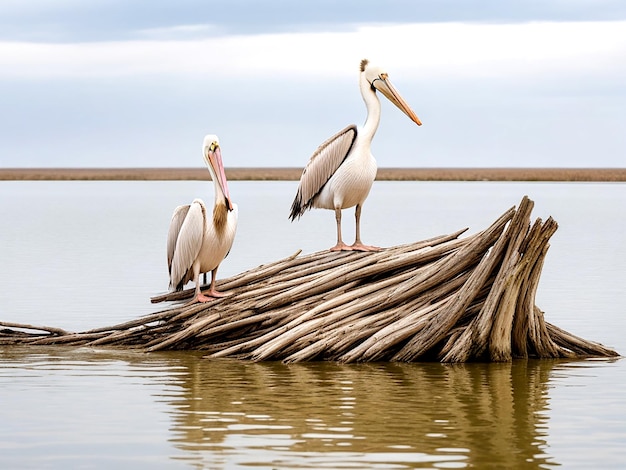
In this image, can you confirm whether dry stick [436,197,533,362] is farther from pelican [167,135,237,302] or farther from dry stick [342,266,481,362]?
pelican [167,135,237,302]

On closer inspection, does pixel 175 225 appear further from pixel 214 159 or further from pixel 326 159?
pixel 326 159

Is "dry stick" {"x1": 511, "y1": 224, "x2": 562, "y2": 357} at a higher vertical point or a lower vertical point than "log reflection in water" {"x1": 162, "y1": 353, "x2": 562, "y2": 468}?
higher

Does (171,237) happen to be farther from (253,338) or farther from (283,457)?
(283,457)

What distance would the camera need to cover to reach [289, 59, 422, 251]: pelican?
40.2 ft

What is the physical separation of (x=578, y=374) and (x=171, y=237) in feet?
13.1

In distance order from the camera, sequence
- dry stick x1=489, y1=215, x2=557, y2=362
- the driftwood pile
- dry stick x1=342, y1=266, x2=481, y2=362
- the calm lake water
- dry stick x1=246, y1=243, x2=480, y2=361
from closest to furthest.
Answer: the calm lake water
dry stick x1=489, y1=215, x2=557, y2=362
the driftwood pile
dry stick x1=342, y1=266, x2=481, y2=362
dry stick x1=246, y1=243, x2=480, y2=361

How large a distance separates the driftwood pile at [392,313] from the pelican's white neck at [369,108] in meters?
1.59

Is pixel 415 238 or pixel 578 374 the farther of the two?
pixel 415 238

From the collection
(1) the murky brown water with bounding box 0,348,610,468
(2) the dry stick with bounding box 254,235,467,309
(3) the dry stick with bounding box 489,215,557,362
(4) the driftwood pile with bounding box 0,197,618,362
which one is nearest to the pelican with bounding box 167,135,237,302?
(4) the driftwood pile with bounding box 0,197,618,362

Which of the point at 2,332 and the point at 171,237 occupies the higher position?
the point at 171,237

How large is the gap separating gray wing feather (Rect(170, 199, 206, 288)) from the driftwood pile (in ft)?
1.39

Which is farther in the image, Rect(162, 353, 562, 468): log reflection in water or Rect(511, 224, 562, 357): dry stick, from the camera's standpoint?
Rect(511, 224, 562, 357): dry stick

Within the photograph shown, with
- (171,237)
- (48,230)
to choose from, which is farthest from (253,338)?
(48,230)

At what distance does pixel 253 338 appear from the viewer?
10.8 m
